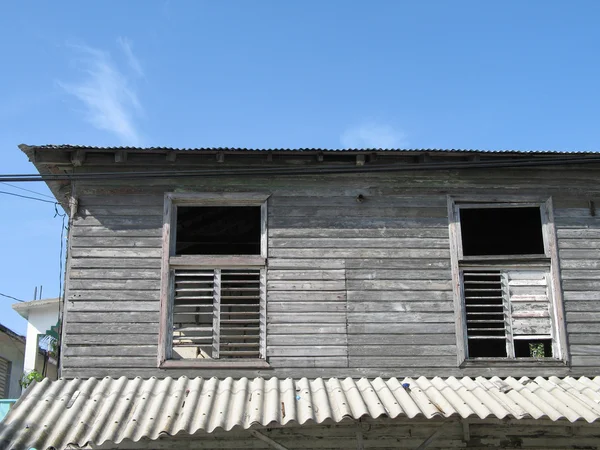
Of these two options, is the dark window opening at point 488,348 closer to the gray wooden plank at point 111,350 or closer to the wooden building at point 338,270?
the wooden building at point 338,270

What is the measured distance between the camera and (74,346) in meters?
10.2

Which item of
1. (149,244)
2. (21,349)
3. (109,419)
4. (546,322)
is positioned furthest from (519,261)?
(21,349)

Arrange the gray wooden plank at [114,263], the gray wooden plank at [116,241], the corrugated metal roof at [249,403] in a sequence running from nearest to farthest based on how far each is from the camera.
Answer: the corrugated metal roof at [249,403]
the gray wooden plank at [114,263]
the gray wooden plank at [116,241]

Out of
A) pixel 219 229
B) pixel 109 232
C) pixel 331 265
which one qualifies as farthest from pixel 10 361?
pixel 331 265

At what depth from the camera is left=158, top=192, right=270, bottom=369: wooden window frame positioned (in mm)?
10172

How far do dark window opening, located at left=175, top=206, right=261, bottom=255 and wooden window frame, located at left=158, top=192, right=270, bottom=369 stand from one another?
9.02ft

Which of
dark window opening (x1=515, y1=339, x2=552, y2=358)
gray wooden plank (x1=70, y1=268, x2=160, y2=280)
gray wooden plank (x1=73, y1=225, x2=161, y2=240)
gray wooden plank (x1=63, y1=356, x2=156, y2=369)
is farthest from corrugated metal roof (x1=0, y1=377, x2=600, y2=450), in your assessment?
gray wooden plank (x1=73, y1=225, x2=161, y2=240)

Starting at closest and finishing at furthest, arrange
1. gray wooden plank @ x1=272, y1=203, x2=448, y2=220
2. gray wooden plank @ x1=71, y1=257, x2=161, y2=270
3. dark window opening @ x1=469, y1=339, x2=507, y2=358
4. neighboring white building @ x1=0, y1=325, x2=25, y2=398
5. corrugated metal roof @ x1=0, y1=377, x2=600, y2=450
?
corrugated metal roof @ x1=0, y1=377, x2=600, y2=450, gray wooden plank @ x1=71, y1=257, x2=161, y2=270, gray wooden plank @ x1=272, y1=203, x2=448, y2=220, dark window opening @ x1=469, y1=339, x2=507, y2=358, neighboring white building @ x1=0, y1=325, x2=25, y2=398

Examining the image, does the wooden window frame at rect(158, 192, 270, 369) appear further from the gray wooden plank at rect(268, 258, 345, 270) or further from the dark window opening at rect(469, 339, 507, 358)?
the dark window opening at rect(469, 339, 507, 358)

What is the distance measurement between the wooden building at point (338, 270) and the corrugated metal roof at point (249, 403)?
11.9 inches

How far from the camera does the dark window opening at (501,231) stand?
1444cm

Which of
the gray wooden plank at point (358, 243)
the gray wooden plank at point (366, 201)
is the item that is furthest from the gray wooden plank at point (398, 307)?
the gray wooden plank at point (366, 201)

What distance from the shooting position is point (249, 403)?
29.9 feet

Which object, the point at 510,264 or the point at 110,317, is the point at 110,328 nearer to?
the point at 110,317
